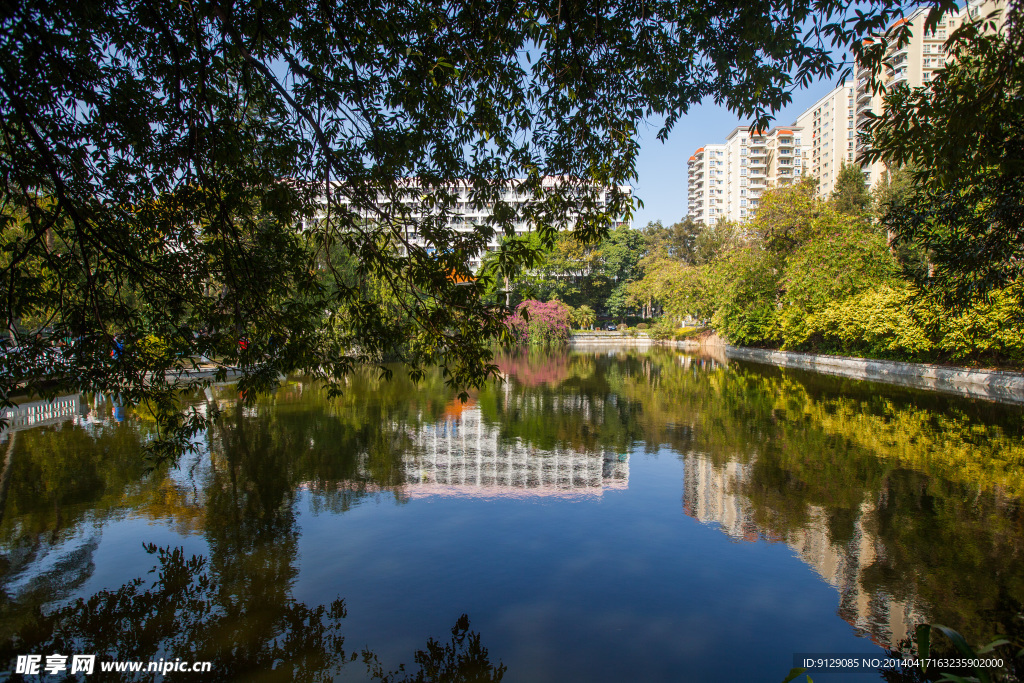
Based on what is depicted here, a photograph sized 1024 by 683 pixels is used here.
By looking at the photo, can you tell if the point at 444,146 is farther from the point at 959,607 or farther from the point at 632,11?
the point at 959,607

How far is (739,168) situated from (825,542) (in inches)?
4013

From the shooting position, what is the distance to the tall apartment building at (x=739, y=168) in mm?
88562

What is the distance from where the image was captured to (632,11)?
6.57 metres

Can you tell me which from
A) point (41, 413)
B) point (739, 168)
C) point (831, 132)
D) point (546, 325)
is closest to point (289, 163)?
point (41, 413)

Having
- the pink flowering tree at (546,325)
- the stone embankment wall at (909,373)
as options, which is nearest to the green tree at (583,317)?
the pink flowering tree at (546,325)

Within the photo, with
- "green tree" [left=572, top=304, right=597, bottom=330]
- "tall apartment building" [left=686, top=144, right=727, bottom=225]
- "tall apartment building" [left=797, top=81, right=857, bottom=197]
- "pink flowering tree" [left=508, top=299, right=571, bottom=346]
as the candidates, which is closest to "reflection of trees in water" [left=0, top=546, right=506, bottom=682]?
"pink flowering tree" [left=508, top=299, right=571, bottom=346]

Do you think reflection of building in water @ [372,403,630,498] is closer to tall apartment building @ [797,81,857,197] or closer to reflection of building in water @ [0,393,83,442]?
reflection of building in water @ [0,393,83,442]

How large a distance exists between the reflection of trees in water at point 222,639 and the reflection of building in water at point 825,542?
8.68 ft

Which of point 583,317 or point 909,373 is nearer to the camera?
point 909,373

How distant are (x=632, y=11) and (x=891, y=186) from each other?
3997 centimetres

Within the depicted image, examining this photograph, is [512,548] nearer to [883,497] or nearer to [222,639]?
[222,639]

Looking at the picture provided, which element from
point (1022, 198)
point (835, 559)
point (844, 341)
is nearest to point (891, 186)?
point (844, 341)

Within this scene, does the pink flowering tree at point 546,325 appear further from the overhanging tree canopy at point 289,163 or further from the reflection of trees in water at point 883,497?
the overhanging tree canopy at point 289,163

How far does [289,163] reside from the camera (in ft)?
18.6
